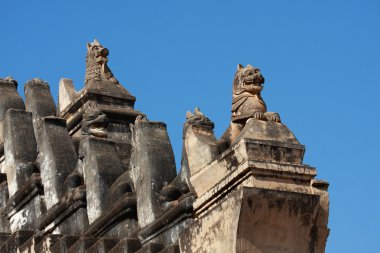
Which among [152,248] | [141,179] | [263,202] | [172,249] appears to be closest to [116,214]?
[141,179]

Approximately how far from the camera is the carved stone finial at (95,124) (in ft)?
75.5

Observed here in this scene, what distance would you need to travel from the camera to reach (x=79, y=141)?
24094 millimetres

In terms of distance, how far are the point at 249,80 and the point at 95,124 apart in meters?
5.01

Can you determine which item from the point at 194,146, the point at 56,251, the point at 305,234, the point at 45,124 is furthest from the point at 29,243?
the point at 305,234

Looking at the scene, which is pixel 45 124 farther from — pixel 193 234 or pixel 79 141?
pixel 193 234

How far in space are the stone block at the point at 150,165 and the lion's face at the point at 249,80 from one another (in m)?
2.30

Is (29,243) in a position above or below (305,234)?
above

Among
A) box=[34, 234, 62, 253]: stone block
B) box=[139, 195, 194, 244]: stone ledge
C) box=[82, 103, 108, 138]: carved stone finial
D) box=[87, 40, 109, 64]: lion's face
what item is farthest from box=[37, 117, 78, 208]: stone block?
box=[139, 195, 194, 244]: stone ledge

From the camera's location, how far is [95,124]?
23.1 metres

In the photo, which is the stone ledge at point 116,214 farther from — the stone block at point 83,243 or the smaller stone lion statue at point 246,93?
the smaller stone lion statue at point 246,93

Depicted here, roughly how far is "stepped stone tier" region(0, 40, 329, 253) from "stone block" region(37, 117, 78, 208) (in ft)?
0.07

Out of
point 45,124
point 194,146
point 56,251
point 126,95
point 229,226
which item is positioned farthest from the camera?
point 126,95

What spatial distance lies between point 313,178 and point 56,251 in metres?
4.96

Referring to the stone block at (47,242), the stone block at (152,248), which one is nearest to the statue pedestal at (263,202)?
the stone block at (152,248)
